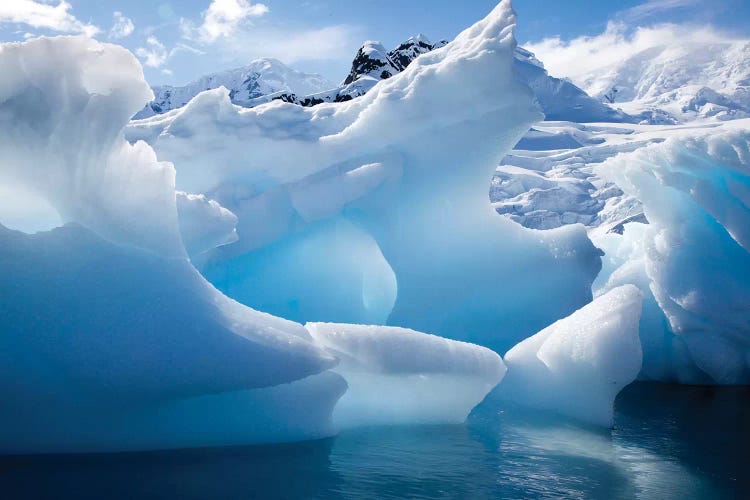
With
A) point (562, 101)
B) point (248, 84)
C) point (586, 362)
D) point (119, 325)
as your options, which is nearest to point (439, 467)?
point (586, 362)

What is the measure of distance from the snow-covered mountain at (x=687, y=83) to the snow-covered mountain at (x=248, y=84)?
4306 cm

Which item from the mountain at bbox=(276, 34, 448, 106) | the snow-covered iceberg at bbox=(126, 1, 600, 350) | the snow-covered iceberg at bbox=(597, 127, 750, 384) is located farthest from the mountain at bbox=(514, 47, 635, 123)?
the snow-covered iceberg at bbox=(126, 1, 600, 350)

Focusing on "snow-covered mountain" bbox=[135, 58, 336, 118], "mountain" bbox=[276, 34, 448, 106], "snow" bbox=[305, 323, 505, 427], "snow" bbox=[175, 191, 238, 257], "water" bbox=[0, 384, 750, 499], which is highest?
"snow-covered mountain" bbox=[135, 58, 336, 118]

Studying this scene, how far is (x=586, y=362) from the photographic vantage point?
616cm

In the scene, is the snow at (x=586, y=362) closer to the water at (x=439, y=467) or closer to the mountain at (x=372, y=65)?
the water at (x=439, y=467)

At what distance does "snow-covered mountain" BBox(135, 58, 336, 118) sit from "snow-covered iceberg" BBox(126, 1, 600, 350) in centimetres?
6900

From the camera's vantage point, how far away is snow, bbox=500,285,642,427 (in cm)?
606

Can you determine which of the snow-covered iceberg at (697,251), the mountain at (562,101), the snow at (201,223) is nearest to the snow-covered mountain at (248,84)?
the mountain at (562,101)

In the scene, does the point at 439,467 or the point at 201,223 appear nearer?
the point at 439,467

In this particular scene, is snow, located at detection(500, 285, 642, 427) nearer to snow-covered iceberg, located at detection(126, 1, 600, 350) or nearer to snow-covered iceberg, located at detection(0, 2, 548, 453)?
snow-covered iceberg, located at detection(0, 2, 548, 453)

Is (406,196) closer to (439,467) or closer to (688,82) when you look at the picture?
(439,467)

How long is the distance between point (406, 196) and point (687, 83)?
113 m

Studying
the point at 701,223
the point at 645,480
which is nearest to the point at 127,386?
the point at 645,480

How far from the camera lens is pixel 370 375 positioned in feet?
18.6
